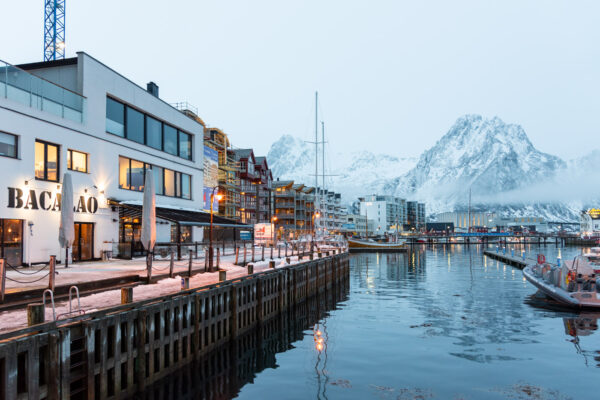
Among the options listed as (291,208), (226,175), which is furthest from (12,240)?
(291,208)

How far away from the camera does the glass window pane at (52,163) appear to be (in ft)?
90.3

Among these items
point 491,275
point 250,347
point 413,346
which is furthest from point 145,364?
point 491,275

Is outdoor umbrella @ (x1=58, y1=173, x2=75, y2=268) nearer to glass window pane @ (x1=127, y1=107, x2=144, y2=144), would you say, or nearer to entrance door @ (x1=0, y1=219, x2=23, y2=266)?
entrance door @ (x1=0, y1=219, x2=23, y2=266)

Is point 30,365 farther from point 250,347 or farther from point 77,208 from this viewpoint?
point 77,208

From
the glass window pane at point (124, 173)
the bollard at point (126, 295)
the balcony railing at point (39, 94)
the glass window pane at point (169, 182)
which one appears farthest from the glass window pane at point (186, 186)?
the bollard at point (126, 295)

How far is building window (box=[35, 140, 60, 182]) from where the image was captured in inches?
1056

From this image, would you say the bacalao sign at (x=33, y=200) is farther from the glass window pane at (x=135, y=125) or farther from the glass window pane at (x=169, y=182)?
the glass window pane at (x=169, y=182)

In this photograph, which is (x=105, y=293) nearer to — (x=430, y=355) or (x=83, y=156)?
(x=430, y=355)

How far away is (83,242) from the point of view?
100ft

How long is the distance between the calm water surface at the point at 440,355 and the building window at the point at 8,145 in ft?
57.7

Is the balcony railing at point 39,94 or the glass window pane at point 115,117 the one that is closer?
the balcony railing at point 39,94

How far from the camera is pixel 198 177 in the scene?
4784 centimetres

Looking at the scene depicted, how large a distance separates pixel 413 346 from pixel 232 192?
221 ft

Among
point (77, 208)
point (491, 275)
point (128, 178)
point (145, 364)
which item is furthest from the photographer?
point (491, 275)
